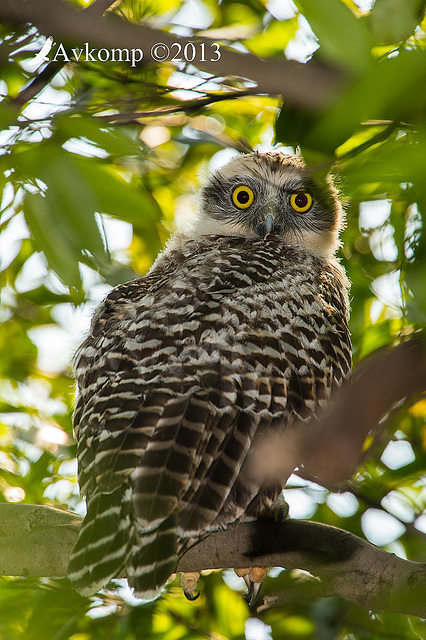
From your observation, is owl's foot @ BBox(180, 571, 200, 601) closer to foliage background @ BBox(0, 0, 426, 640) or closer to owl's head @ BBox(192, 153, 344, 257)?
foliage background @ BBox(0, 0, 426, 640)

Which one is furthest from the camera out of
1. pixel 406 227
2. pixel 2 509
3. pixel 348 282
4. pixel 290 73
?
pixel 348 282

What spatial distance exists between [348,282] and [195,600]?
1795 mm

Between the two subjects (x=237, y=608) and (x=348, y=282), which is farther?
(x=348, y=282)

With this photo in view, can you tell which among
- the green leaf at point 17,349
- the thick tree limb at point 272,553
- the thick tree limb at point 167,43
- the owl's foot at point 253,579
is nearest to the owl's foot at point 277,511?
the thick tree limb at point 272,553

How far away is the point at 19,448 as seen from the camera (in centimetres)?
387

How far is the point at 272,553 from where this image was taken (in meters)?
2.31

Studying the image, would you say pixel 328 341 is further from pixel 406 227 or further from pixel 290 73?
pixel 290 73

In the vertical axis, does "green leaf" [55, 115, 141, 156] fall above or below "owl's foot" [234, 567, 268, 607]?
above

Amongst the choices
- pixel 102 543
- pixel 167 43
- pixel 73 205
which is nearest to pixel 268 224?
pixel 102 543

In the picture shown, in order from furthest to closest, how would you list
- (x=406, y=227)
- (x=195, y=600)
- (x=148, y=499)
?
(x=195, y=600) → (x=148, y=499) → (x=406, y=227)

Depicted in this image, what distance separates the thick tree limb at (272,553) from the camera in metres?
2.09

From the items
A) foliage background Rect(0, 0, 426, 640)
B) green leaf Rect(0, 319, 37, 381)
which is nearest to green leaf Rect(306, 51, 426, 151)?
foliage background Rect(0, 0, 426, 640)

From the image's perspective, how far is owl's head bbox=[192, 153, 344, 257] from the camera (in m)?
3.95

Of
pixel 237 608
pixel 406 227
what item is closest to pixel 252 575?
pixel 237 608
